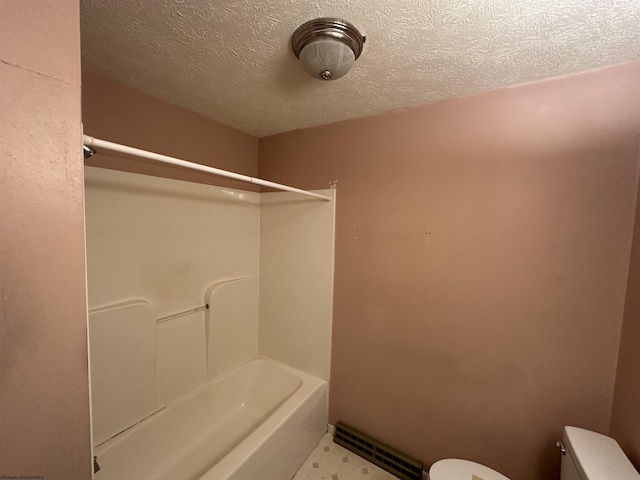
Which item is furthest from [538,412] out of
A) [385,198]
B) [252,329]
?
[252,329]

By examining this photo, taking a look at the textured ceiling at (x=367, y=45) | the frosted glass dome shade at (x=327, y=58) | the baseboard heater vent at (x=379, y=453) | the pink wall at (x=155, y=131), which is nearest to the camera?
the textured ceiling at (x=367, y=45)

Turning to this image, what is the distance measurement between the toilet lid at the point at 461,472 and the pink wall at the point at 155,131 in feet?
6.95

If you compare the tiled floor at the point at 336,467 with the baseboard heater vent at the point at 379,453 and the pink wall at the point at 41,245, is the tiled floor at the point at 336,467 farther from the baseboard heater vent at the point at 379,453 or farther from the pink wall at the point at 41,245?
the pink wall at the point at 41,245

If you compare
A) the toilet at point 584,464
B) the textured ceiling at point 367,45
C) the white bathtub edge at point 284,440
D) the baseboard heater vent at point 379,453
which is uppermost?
the textured ceiling at point 367,45

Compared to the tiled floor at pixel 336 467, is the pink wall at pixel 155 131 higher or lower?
higher

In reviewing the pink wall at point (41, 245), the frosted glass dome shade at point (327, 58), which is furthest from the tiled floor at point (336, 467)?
the frosted glass dome shade at point (327, 58)

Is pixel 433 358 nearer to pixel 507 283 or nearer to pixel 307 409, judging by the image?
pixel 507 283

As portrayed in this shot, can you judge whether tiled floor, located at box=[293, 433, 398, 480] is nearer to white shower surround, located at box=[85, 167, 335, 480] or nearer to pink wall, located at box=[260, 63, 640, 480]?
white shower surround, located at box=[85, 167, 335, 480]

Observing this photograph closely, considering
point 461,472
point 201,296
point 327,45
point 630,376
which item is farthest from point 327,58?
point 461,472

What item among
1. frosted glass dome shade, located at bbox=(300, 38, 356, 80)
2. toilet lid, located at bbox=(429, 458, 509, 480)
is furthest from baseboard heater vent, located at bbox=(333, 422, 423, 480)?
frosted glass dome shade, located at bbox=(300, 38, 356, 80)

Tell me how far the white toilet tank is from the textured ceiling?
1.56 metres

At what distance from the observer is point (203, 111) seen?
164 centimetres

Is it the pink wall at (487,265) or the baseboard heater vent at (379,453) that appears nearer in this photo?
the pink wall at (487,265)

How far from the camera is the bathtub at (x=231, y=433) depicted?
128 centimetres
